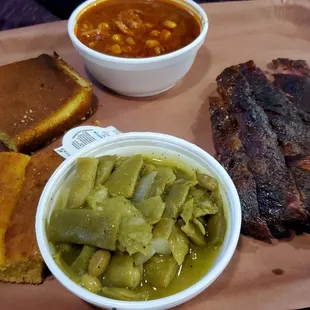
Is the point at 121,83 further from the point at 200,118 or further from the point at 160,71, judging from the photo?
the point at 200,118

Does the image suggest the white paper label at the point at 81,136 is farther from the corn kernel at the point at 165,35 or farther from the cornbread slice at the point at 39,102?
the corn kernel at the point at 165,35

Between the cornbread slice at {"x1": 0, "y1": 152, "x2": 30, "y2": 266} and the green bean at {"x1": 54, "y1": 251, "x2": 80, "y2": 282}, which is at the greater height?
the green bean at {"x1": 54, "y1": 251, "x2": 80, "y2": 282}

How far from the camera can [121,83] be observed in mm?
2779

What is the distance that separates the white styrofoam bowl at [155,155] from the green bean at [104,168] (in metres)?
0.12

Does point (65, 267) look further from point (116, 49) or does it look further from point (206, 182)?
point (116, 49)

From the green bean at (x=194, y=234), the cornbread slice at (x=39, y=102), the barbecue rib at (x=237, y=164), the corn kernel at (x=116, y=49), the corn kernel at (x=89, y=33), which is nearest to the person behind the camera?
the green bean at (x=194, y=234)

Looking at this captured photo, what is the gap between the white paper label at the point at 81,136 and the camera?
254cm

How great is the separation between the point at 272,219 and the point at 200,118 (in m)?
0.90

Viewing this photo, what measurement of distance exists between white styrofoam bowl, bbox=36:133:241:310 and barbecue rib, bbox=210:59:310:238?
8.3 inches

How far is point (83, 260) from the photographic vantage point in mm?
1790

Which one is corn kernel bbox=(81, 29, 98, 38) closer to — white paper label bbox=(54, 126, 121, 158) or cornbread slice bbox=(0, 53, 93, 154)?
cornbread slice bbox=(0, 53, 93, 154)

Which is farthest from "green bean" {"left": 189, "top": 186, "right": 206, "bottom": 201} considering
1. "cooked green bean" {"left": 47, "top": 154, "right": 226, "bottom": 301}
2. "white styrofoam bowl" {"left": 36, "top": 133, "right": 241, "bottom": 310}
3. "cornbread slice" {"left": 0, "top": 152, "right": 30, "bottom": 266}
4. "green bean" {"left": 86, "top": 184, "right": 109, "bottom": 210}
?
"cornbread slice" {"left": 0, "top": 152, "right": 30, "bottom": 266}

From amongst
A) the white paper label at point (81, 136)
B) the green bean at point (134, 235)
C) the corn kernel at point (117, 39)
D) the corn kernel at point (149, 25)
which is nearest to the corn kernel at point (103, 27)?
the corn kernel at point (117, 39)

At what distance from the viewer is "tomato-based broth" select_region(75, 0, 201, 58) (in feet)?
8.77
